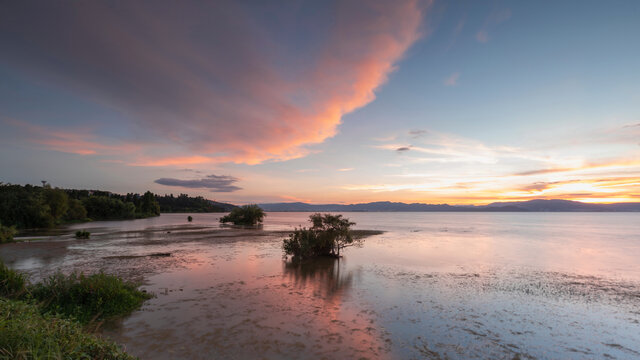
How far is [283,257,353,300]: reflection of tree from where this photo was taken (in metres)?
18.3

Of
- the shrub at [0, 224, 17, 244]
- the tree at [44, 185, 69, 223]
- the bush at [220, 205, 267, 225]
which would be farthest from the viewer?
the bush at [220, 205, 267, 225]

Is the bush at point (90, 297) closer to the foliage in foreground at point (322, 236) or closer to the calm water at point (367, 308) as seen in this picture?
the calm water at point (367, 308)

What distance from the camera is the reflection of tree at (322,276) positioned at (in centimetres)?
1827

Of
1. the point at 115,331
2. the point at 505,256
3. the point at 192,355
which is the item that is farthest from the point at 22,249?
the point at 505,256

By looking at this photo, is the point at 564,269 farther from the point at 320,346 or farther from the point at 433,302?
the point at 320,346

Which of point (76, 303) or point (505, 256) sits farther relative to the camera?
point (505, 256)

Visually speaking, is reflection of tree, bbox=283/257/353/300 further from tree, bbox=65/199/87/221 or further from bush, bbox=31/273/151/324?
tree, bbox=65/199/87/221

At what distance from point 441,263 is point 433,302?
13943 mm

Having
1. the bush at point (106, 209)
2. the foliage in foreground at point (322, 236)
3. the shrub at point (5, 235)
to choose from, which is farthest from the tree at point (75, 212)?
the foliage in foreground at point (322, 236)

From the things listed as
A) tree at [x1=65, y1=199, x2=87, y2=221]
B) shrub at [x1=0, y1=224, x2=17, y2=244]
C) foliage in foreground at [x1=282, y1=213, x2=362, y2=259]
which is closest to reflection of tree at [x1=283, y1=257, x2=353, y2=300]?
foliage in foreground at [x1=282, y1=213, x2=362, y2=259]

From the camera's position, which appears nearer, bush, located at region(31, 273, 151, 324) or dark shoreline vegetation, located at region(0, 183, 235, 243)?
bush, located at region(31, 273, 151, 324)

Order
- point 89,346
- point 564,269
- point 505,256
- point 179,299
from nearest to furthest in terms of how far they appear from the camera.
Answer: point 89,346 → point 179,299 → point 564,269 → point 505,256

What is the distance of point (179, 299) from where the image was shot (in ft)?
51.0

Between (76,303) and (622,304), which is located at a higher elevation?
(76,303)
